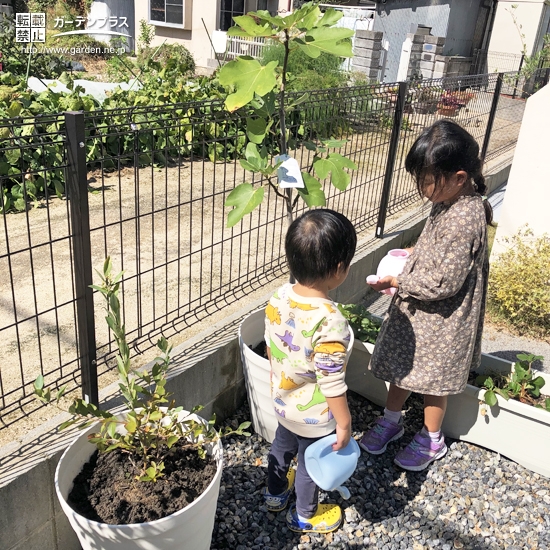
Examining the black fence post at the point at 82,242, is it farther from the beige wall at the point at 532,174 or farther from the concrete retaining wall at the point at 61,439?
the beige wall at the point at 532,174

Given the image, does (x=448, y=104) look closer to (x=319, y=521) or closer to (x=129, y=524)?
(x=319, y=521)

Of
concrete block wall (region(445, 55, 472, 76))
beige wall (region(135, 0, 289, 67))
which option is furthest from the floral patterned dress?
beige wall (region(135, 0, 289, 67))

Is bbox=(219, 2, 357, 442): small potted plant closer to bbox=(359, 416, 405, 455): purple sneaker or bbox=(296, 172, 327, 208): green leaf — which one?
bbox=(296, 172, 327, 208): green leaf

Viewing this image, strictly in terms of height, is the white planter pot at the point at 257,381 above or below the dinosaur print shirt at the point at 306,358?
below

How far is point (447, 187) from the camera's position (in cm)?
220

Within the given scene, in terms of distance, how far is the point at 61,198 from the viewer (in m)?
5.02

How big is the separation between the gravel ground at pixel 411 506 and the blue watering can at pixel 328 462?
0.41 m

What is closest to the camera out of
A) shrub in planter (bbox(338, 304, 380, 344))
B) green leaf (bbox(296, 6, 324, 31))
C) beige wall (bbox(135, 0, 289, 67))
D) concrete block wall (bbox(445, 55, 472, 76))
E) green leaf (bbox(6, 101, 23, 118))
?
green leaf (bbox(296, 6, 324, 31))

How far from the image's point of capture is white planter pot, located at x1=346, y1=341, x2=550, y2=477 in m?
2.62

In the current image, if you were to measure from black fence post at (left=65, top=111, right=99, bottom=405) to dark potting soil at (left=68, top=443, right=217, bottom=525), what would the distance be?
345 mm

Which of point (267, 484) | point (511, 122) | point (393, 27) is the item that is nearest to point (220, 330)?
point (267, 484)

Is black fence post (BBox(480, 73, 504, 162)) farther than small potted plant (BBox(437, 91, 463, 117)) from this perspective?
Yes

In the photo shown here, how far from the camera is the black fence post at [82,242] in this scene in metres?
1.88

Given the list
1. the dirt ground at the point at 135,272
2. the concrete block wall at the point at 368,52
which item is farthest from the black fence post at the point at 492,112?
the concrete block wall at the point at 368,52
